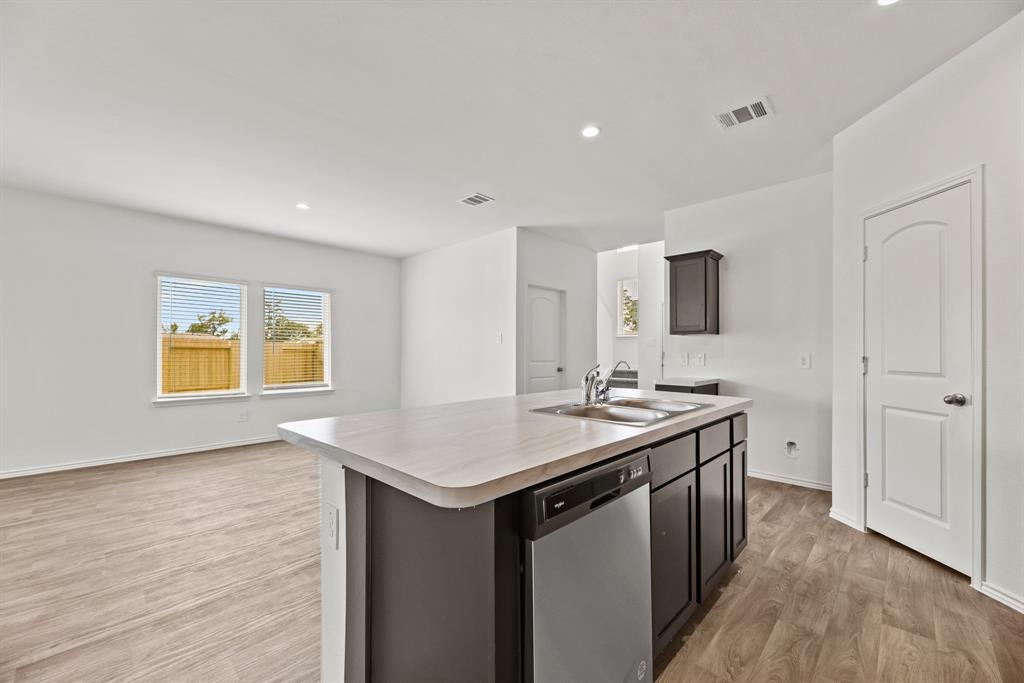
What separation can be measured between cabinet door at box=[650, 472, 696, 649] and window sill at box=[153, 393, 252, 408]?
17.6 ft

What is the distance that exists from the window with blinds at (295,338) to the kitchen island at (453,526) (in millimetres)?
4668

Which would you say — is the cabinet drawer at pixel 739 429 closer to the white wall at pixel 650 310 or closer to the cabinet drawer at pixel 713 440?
the cabinet drawer at pixel 713 440

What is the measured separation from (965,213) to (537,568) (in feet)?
9.23

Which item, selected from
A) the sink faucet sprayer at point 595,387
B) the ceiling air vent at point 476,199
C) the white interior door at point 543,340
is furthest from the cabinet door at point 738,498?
the white interior door at point 543,340

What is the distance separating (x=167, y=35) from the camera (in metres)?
2.02

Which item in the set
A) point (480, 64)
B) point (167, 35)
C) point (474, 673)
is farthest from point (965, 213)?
point (167, 35)

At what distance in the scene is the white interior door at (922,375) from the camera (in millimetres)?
2197

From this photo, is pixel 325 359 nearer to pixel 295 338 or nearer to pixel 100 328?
pixel 295 338

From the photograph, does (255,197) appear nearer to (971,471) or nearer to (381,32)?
(381,32)

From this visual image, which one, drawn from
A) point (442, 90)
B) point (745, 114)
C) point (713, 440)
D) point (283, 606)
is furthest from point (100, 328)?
point (745, 114)

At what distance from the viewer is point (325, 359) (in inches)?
244

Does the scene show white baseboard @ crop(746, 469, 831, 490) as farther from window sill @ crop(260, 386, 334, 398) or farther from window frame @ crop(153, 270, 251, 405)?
window frame @ crop(153, 270, 251, 405)

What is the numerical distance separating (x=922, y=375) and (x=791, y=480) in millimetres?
1694

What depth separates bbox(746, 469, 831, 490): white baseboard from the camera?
3.58 metres
